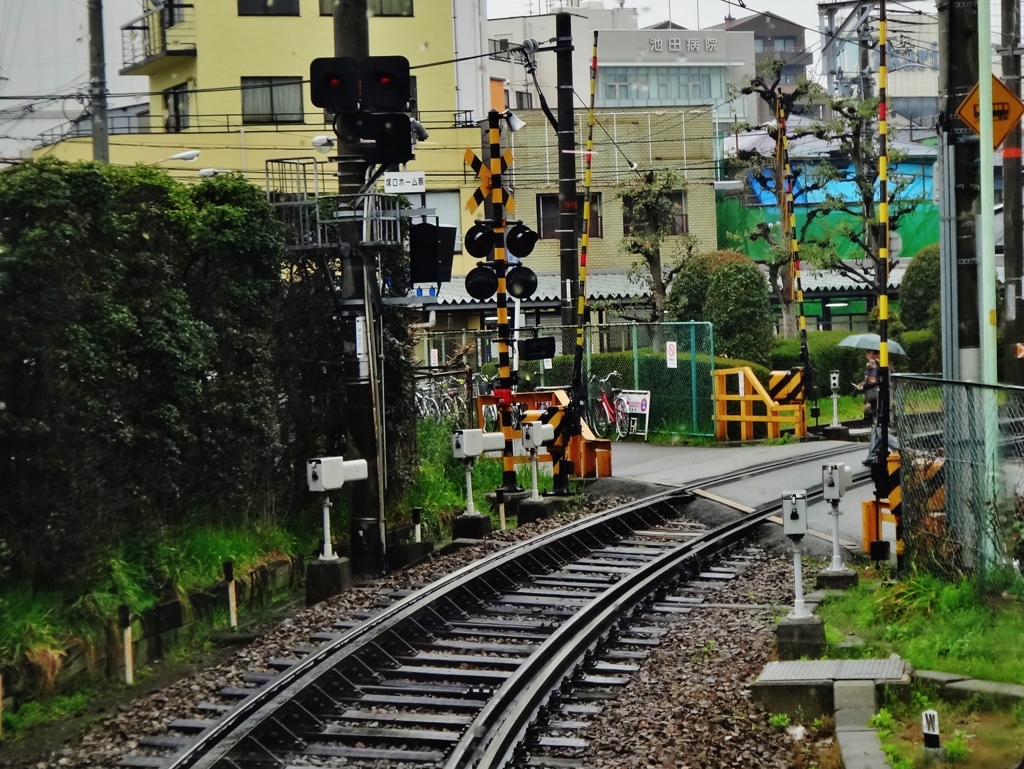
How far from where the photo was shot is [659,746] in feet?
24.5

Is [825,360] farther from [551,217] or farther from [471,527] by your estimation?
[471,527]

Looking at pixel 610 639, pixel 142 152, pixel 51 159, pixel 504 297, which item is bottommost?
pixel 610 639

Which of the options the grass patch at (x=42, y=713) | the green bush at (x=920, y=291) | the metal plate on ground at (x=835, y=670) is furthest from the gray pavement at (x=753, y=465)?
the green bush at (x=920, y=291)

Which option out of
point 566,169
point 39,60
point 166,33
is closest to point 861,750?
point 566,169

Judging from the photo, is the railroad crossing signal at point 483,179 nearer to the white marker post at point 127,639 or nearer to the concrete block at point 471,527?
the concrete block at point 471,527

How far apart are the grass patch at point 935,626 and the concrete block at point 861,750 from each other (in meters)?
0.87

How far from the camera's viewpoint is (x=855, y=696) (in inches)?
303

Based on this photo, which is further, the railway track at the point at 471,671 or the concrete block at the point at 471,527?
the concrete block at the point at 471,527

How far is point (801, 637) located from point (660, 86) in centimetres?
5495

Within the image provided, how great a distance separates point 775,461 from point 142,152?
22.5m

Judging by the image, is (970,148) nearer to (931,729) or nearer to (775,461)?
(931,729)

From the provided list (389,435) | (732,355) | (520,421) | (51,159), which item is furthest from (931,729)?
(732,355)

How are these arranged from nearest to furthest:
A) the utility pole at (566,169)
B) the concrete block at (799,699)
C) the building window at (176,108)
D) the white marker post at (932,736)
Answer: the white marker post at (932,736) < the concrete block at (799,699) < the utility pole at (566,169) < the building window at (176,108)

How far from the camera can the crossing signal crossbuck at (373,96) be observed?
12336 mm
